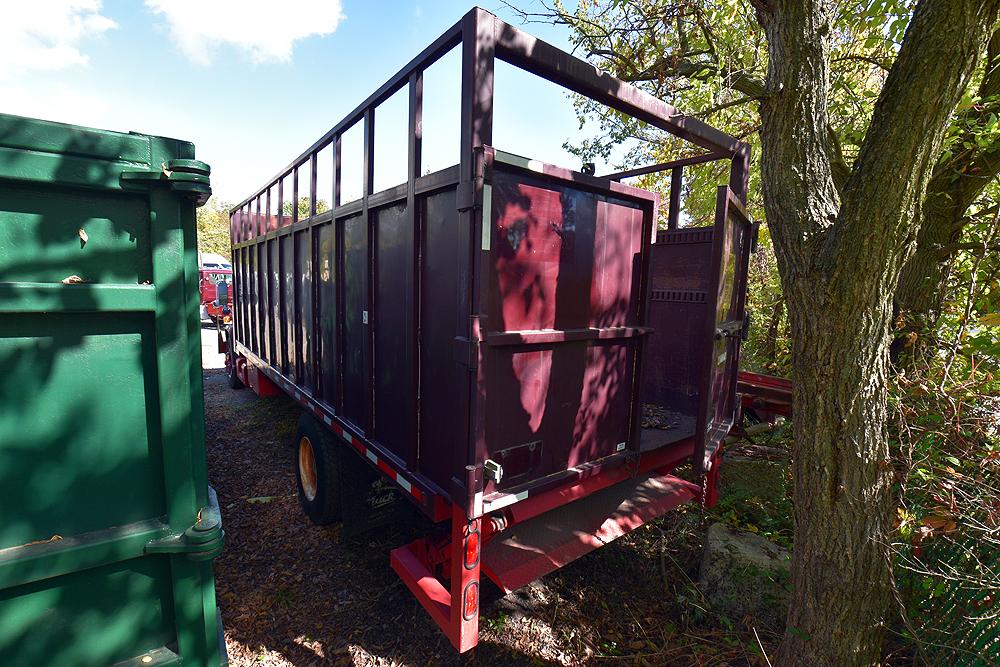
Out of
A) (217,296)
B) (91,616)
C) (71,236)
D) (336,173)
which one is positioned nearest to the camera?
(71,236)

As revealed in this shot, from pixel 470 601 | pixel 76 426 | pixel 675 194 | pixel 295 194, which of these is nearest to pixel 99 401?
pixel 76 426

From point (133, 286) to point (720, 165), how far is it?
7.48m

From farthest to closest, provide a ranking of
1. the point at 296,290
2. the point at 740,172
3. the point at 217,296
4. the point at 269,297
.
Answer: the point at 217,296
the point at 269,297
the point at 296,290
the point at 740,172

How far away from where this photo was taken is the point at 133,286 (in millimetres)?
1642

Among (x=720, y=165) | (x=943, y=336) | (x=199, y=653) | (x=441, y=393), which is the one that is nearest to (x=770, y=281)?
(x=720, y=165)

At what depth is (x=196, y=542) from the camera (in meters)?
1.75

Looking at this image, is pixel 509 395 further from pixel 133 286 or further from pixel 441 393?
pixel 133 286

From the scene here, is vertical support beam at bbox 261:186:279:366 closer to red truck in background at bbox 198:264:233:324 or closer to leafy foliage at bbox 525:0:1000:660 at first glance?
red truck in background at bbox 198:264:233:324

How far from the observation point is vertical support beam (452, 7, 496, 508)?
92.9 inches

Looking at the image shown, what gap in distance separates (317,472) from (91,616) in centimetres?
282

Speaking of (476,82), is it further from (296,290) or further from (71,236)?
(296,290)

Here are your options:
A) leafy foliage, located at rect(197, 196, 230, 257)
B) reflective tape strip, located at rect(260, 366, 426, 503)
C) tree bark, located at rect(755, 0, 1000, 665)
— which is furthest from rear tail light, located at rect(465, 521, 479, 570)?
leafy foliage, located at rect(197, 196, 230, 257)

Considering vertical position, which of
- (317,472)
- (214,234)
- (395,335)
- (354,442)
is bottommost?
(317,472)

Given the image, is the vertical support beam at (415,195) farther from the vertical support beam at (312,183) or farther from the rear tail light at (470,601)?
the vertical support beam at (312,183)
